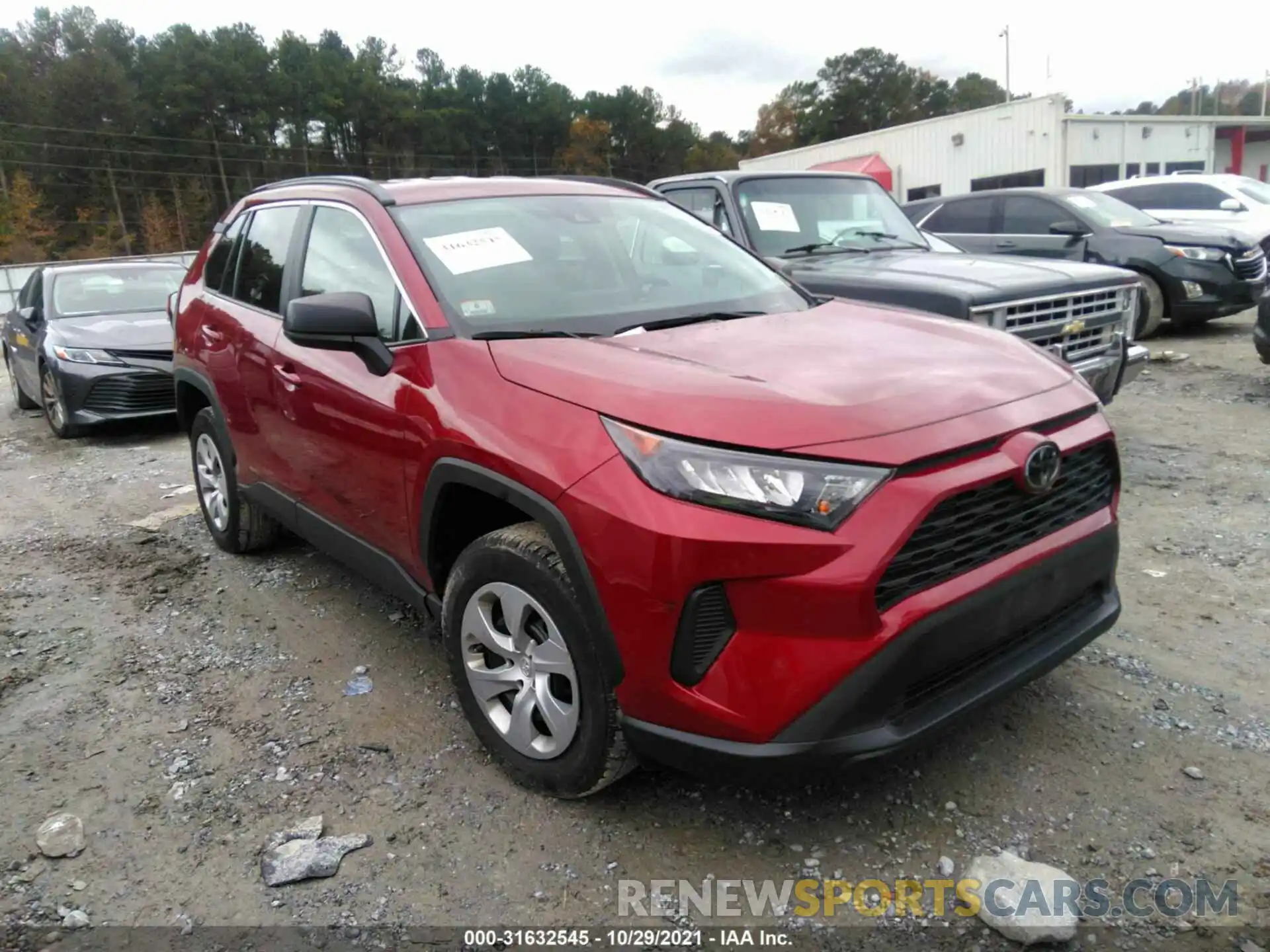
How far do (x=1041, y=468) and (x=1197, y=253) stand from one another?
862 centimetres

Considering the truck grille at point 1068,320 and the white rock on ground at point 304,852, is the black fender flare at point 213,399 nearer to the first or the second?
the white rock on ground at point 304,852

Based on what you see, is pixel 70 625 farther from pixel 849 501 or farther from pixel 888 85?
pixel 888 85

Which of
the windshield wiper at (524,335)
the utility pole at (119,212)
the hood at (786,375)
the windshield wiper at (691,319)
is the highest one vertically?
the utility pole at (119,212)

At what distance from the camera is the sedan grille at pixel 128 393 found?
7.95 meters

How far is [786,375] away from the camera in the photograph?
2.46 meters

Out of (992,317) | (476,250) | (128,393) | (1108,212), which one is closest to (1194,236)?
(1108,212)

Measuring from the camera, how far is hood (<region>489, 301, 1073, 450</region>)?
221 centimetres

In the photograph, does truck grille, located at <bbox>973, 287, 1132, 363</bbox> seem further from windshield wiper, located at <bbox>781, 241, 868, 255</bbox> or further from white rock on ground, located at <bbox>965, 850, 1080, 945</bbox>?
white rock on ground, located at <bbox>965, 850, 1080, 945</bbox>

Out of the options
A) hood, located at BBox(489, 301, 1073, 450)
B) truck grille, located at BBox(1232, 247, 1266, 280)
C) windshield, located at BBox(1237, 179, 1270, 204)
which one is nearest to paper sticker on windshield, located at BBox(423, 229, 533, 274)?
hood, located at BBox(489, 301, 1073, 450)

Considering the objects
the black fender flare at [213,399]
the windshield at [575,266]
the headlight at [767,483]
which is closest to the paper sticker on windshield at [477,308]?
→ the windshield at [575,266]

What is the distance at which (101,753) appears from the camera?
312 centimetres

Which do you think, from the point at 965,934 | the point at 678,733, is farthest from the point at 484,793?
the point at 965,934

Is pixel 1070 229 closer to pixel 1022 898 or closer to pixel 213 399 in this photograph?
pixel 213 399

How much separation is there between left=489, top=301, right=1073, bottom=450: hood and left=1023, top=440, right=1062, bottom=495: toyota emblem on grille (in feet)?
0.55
